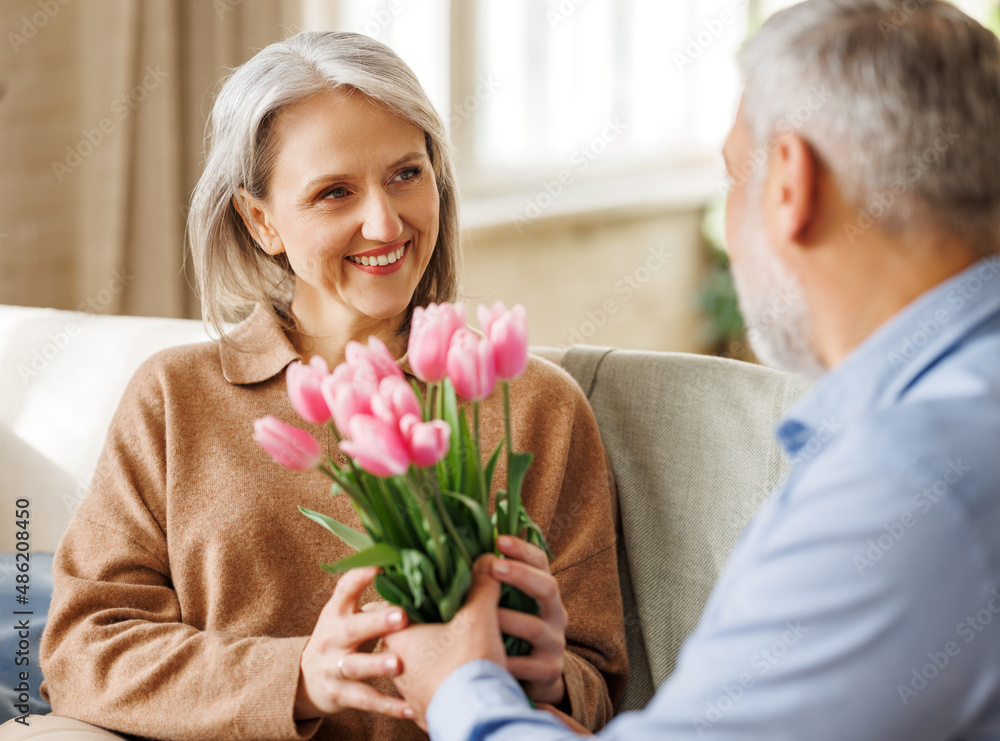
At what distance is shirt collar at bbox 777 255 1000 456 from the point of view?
763 mm

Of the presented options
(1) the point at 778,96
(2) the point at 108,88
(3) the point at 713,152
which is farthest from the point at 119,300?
(3) the point at 713,152

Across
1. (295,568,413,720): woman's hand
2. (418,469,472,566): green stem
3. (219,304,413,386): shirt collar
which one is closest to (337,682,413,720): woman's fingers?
(295,568,413,720): woman's hand

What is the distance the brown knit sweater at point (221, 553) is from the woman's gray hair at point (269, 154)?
0.15 meters

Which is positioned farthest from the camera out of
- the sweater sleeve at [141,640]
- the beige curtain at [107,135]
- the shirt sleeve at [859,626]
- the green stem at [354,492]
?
the beige curtain at [107,135]

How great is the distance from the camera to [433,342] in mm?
827

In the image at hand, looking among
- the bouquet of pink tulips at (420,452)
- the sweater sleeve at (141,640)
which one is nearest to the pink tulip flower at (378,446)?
the bouquet of pink tulips at (420,452)

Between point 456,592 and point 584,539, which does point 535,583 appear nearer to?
point 456,592

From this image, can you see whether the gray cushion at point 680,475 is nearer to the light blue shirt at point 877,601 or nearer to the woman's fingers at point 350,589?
the woman's fingers at point 350,589

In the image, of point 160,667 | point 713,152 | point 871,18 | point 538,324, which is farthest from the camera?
point 713,152

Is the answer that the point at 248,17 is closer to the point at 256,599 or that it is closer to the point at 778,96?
the point at 256,599

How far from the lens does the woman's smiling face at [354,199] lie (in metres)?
1.37

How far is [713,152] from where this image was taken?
5.27 m

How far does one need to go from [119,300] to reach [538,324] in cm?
182

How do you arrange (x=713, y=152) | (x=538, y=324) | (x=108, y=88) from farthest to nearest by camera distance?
1. (x=713, y=152)
2. (x=538, y=324)
3. (x=108, y=88)
